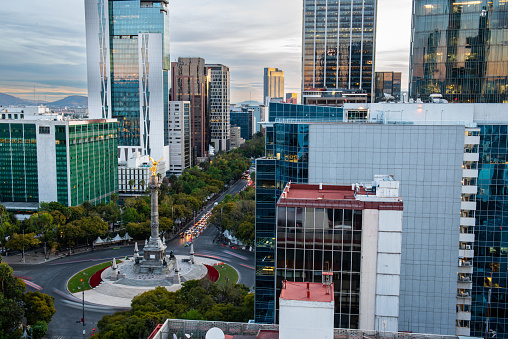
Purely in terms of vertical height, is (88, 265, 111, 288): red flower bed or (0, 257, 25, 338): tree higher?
(0, 257, 25, 338): tree

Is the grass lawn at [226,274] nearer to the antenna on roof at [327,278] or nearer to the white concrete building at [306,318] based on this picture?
the antenna on roof at [327,278]

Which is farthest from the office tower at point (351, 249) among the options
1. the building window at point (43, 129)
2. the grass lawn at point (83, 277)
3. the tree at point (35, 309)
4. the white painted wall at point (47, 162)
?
the building window at point (43, 129)

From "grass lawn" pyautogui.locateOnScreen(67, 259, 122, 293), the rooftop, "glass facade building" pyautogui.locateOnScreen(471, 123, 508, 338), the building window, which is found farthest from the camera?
the building window

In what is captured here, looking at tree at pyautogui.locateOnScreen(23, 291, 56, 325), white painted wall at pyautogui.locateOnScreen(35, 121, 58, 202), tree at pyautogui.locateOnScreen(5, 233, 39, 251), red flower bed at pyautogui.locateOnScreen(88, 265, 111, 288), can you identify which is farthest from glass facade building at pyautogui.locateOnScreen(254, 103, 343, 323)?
white painted wall at pyautogui.locateOnScreen(35, 121, 58, 202)

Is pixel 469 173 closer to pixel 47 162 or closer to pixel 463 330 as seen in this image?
pixel 463 330

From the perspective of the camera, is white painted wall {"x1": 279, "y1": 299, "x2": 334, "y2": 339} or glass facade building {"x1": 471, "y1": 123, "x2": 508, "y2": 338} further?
glass facade building {"x1": 471, "y1": 123, "x2": 508, "y2": 338}

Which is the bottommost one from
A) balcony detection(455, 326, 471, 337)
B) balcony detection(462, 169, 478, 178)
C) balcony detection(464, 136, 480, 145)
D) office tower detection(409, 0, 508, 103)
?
balcony detection(455, 326, 471, 337)

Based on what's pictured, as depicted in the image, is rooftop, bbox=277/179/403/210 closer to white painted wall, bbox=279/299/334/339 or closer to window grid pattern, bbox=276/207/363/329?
window grid pattern, bbox=276/207/363/329
